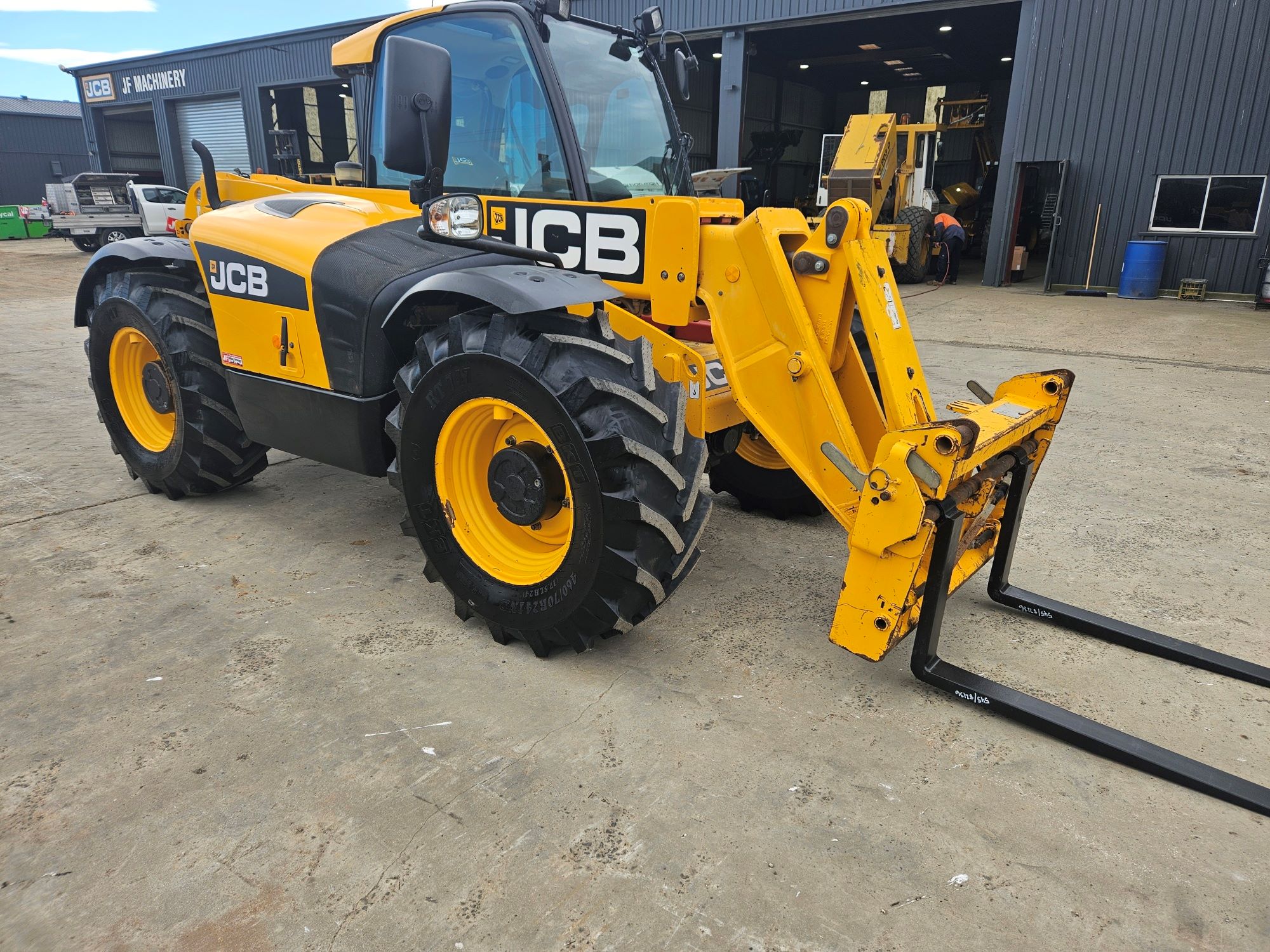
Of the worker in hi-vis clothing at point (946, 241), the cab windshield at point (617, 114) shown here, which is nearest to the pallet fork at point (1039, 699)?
the cab windshield at point (617, 114)

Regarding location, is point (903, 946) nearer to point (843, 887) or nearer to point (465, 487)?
point (843, 887)

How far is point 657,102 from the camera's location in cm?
407

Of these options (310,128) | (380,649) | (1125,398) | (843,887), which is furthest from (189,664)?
(310,128)

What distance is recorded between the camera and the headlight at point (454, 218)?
321cm

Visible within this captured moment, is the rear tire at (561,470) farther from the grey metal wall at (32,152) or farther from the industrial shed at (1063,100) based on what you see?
the grey metal wall at (32,152)

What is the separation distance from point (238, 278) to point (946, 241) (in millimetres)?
16406

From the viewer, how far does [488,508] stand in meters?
3.36

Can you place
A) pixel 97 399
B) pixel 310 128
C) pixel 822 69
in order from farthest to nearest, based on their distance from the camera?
pixel 822 69 < pixel 310 128 < pixel 97 399

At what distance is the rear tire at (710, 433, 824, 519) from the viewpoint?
14.6 ft

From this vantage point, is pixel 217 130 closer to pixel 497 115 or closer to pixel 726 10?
pixel 726 10

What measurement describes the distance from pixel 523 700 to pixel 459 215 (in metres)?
1.83

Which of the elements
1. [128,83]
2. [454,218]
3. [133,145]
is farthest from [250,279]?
[133,145]

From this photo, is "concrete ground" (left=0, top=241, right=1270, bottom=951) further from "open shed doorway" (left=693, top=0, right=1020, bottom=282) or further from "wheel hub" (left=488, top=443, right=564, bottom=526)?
"open shed doorway" (left=693, top=0, right=1020, bottom=282)

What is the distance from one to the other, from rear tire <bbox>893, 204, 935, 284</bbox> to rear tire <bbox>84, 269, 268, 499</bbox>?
49.2 feet
